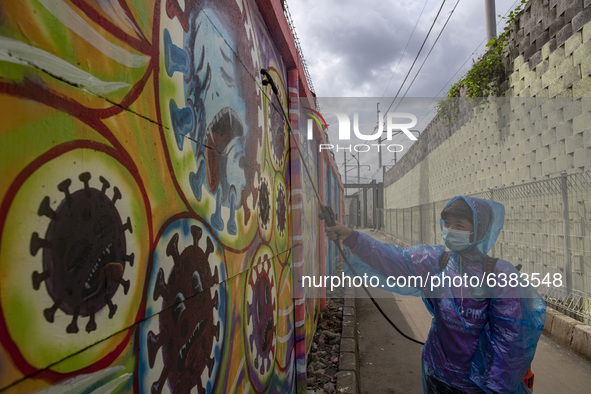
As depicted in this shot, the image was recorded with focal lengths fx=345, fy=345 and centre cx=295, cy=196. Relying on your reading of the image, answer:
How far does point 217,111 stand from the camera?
142cm

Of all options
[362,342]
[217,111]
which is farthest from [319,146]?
[217,111]

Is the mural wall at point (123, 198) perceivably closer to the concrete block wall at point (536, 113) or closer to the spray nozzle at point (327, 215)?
the spray nozzle at point (327, 215)

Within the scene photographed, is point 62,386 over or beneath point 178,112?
beneath

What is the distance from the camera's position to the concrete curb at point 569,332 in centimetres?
419

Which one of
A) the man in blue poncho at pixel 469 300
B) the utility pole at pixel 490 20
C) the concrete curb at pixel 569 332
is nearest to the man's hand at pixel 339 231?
the man in blue poncho at pixel 469 300

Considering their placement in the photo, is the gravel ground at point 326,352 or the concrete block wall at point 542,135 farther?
the concrete block wall at point 542,135

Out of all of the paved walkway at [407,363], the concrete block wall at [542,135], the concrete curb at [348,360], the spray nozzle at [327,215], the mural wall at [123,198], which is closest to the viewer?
the mural wall at [123,198]

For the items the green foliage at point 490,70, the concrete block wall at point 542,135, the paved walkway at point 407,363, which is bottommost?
the paved walkway at point 407,363

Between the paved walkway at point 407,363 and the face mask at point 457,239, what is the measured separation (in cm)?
206

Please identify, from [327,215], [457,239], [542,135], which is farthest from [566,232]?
[327,215]

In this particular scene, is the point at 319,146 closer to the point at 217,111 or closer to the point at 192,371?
the point at 217,111

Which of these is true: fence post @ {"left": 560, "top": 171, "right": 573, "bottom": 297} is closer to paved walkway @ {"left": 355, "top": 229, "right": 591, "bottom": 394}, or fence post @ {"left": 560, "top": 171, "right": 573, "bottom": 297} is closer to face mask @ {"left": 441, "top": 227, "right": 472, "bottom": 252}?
paved walkway @ {"left": 355, "top": 229, "right": 591, "bottom": 394}

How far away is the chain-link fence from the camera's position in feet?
15.6

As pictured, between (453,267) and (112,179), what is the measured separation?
7.08 ft
